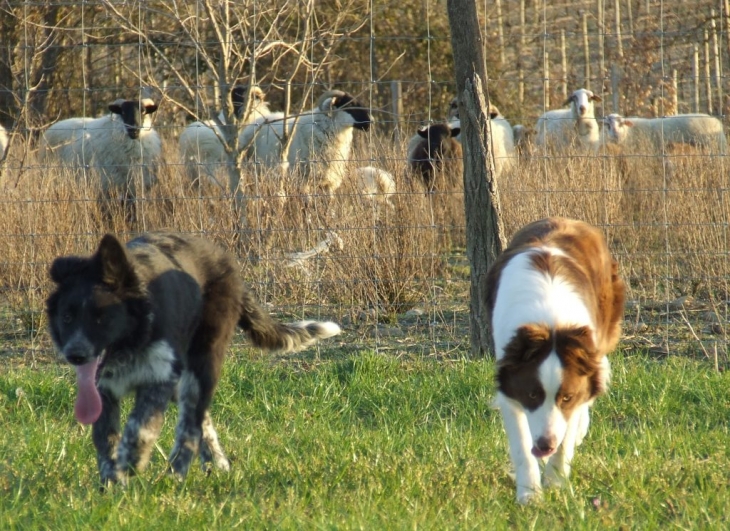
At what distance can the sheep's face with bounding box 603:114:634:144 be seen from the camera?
57.5ft

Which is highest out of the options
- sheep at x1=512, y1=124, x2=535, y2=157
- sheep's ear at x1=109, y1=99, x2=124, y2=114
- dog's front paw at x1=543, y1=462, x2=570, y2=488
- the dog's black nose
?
sheep's ear at x1=109, y1=99, x2=124, y2=114

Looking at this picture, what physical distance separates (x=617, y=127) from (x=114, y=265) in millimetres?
14842

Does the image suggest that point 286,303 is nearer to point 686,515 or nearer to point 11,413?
point 11,413

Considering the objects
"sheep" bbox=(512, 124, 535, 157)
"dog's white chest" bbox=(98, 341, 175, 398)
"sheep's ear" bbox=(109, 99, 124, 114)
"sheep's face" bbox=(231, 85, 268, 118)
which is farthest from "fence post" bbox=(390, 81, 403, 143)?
"dog's white chest" bbox=(98, 341, 175, 398)

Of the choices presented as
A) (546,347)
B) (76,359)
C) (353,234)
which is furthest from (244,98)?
(546,347)

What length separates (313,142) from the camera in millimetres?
9789

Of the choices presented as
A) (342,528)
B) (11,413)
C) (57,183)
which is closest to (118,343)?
(342,528)

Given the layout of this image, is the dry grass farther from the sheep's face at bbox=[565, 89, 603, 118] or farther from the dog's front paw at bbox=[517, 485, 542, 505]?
the sheep's face at bbox=[565, 89, 603, 118]

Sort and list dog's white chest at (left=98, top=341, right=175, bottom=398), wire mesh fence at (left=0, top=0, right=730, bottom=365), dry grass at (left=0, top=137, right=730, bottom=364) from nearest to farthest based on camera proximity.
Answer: dog's white chest at (left=98, top=341, right=175, bottom=398)
wire mesh fence at (left=0, top=0, right=730, bottom=365)
dry grass at (left=0, top=137, right=730, bottom=364)

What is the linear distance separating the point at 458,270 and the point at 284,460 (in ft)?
21.8

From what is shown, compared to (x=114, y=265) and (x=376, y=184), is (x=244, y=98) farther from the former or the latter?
(x=114, y=265)

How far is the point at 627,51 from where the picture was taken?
80.6 feet

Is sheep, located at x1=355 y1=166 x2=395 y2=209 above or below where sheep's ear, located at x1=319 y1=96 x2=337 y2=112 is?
below

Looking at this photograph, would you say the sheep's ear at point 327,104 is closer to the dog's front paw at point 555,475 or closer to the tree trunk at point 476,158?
the tree trunk at point 476,158
